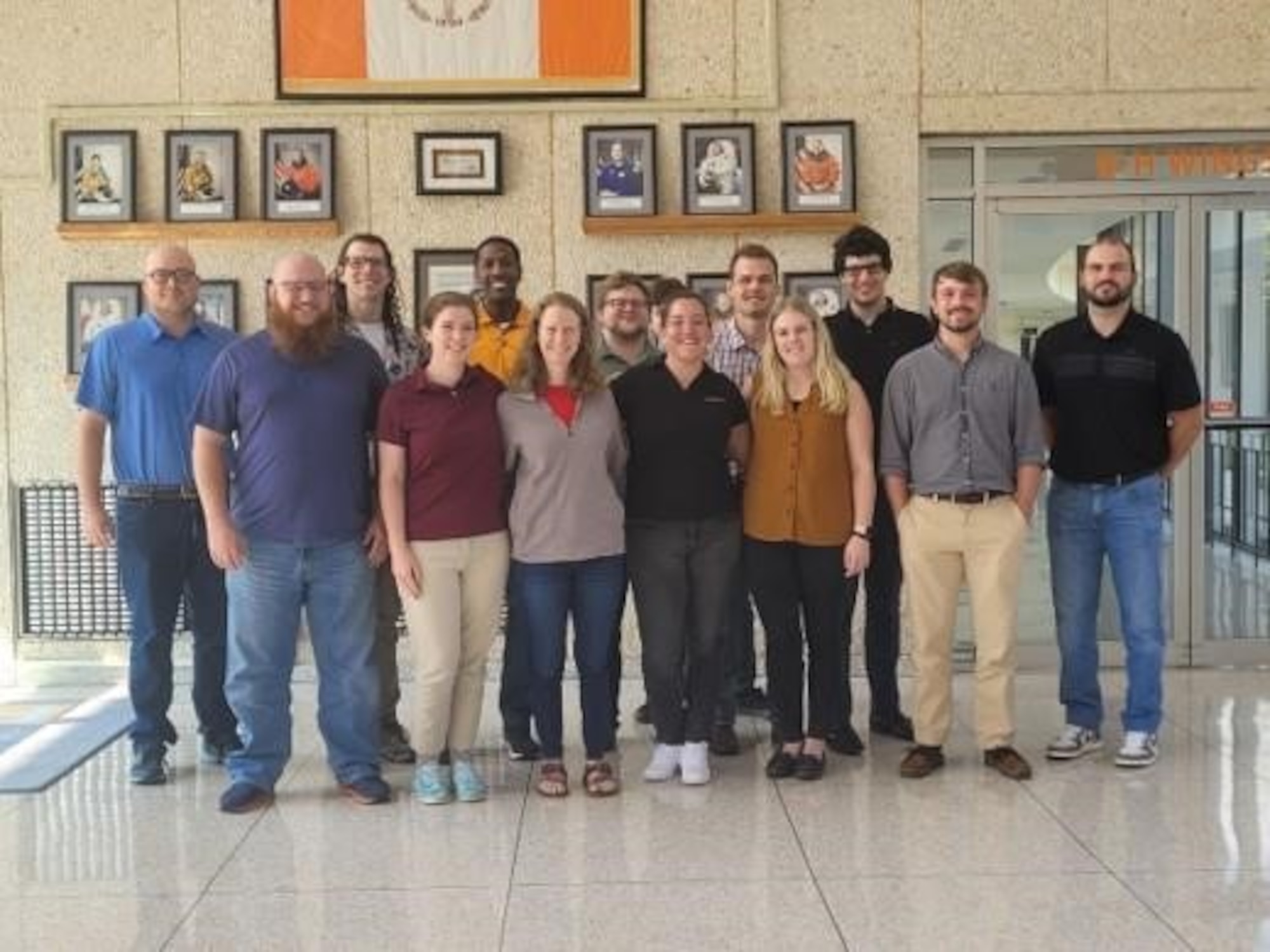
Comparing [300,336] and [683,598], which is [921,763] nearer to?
[683,598]

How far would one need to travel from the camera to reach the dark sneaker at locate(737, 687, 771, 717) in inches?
209

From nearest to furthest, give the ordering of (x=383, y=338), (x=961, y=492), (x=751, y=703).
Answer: (x=961, y=492), (x=383, y=338), (x=751, y=703)

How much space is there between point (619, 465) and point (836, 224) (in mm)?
2094

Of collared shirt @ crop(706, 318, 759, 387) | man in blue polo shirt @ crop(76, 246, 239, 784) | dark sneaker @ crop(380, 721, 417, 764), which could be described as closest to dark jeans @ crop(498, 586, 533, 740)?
dark sneaker @ crop(380, 721, 417, 764)

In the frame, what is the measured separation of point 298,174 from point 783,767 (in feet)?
10.1

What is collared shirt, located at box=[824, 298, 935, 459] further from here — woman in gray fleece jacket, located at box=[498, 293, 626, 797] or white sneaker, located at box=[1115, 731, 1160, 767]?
white sneaker, located at box=[1115, 731, 1160, 767]

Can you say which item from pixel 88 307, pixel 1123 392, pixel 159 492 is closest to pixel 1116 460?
pixel 1123 392

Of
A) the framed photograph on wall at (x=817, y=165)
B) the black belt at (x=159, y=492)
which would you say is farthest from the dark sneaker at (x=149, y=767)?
the framed photograph on wall at (x=817, y=165)

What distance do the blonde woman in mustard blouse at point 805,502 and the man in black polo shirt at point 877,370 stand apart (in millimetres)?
205

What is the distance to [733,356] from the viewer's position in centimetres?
480

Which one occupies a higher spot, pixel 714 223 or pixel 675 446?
pixel 714 223

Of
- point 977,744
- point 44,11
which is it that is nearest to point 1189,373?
point 977,744

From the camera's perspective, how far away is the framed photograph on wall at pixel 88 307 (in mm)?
6004

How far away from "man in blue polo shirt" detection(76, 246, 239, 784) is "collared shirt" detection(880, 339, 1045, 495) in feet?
6.81
